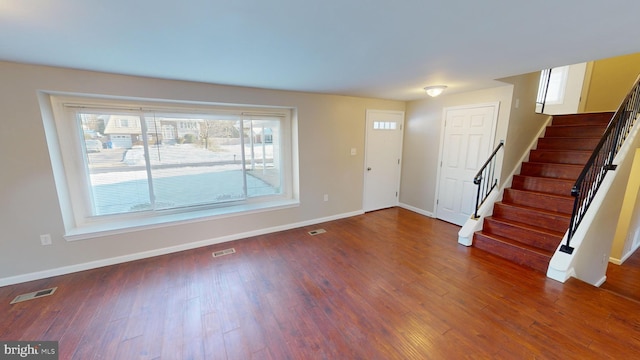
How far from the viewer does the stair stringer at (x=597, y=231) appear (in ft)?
8.29

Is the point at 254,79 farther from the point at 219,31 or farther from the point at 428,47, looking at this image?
the point at 428,47

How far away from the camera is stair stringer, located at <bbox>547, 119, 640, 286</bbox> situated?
2525 mm

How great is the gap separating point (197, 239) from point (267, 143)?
70.4 inches

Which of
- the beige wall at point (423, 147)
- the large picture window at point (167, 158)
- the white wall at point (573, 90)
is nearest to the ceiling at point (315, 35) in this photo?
the large picture window at point (167, 158)

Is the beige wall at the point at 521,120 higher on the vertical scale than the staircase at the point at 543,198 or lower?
higher

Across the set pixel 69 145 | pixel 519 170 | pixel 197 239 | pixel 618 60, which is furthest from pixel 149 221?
pixel 618 60

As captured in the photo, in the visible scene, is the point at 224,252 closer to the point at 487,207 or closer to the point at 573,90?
the point at 487,207

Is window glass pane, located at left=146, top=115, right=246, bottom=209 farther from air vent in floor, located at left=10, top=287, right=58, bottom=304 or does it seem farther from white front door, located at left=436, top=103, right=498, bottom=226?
white front door, located at left=436, top=103, right=498, bottom=226

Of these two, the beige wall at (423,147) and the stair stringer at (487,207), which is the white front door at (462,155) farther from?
the stair stringer at (487,207)

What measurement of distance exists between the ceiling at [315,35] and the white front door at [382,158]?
6.61 ft

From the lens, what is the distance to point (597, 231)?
279cm

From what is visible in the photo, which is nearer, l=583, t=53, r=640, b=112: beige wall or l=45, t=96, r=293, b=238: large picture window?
l=45, t=96, r=293, b=238: large picture window

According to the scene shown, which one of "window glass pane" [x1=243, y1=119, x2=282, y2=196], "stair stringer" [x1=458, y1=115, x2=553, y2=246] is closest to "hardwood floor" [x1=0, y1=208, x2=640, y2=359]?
"stair stringer" [x1=458, y1=115, x2=553, y2=246]

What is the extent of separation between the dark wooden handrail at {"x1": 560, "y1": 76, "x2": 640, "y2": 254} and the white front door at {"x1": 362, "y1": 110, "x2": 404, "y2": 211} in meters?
2.76
